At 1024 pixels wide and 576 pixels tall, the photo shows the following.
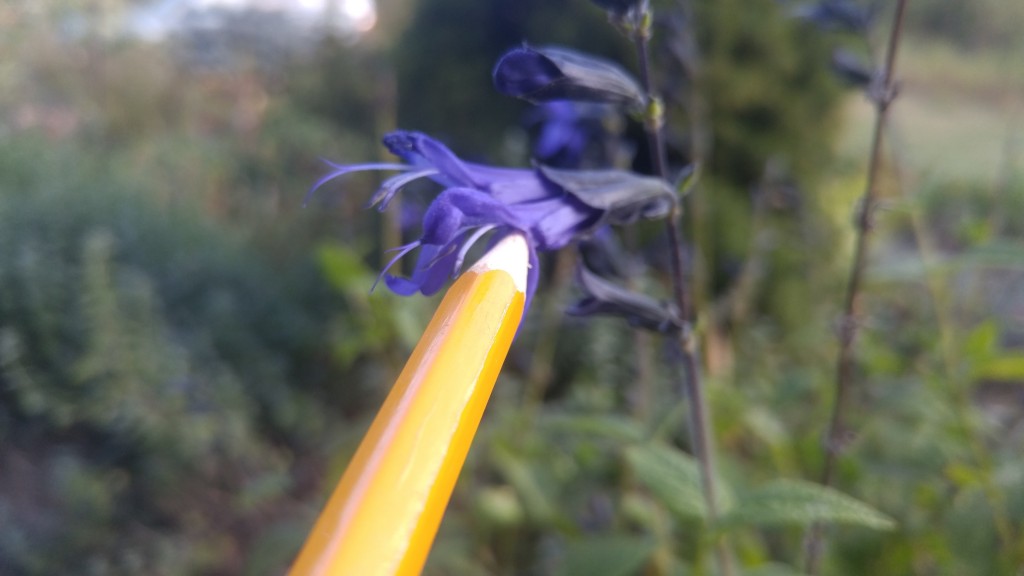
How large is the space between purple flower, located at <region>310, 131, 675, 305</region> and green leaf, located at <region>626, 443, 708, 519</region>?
1.37 ft

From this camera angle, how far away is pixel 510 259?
550mm

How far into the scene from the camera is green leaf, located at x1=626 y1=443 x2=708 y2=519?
93 cm

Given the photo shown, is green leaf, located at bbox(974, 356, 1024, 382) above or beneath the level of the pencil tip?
beneath

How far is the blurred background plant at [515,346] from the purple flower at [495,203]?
0.41 meters

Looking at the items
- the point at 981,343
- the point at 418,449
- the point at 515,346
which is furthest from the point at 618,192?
the point at 515,346

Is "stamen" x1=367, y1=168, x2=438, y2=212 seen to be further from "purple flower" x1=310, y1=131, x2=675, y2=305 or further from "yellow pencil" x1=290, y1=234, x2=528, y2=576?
"yellow pencil" x1=290, y1=234, x2=528, y2=576

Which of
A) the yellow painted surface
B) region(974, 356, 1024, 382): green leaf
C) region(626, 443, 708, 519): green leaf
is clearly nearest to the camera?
the yellow painted surface

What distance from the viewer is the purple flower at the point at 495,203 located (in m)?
0.57

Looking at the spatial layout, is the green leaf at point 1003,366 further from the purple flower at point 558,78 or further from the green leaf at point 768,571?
the purple flower at point 558,78

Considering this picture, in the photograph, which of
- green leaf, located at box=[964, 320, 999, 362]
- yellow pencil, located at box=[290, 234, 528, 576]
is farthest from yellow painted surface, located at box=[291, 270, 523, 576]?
Answer: green leaf, located at box=[964, 320, 999, 362]

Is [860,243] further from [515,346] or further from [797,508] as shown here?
[515,346]

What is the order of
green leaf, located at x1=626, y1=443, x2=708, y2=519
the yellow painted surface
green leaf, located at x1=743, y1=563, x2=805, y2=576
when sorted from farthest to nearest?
green leaf, located at x1=743, y1=563, x2=805, y2=576 → green leaf, located at x1=626, y1=443, x2=708, y2=519 → the yellow painted surface

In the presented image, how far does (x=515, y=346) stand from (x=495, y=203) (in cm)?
196

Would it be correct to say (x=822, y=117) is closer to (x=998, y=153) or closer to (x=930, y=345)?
(x=930, y=345)
